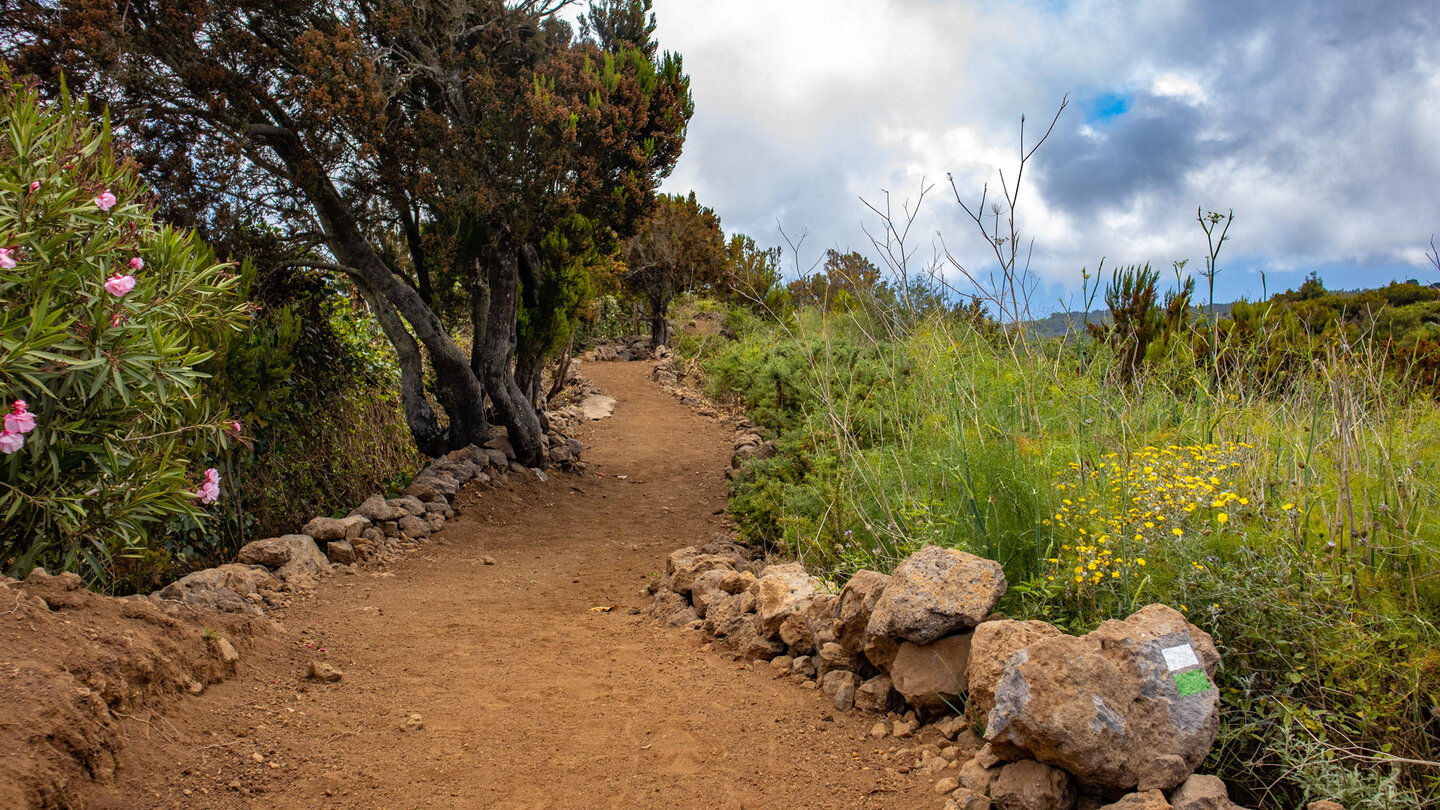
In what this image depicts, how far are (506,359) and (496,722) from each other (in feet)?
22.6

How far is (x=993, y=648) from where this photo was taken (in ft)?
9.63

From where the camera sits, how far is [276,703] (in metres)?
3.71

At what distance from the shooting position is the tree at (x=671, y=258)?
2258cm

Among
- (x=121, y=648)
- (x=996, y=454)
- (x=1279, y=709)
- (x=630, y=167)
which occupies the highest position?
(x=630, y=167)

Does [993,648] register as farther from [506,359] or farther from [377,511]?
[506,359]

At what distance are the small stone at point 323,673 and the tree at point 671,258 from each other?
18.4 m

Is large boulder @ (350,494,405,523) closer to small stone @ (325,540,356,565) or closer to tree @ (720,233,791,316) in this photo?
small stone @ (325,540,356,565)

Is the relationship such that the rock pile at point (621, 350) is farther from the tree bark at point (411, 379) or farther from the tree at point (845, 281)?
the tree bark at point (411, 379)

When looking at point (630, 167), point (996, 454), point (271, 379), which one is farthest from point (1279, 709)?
point (630, 167)

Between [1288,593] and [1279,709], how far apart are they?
40 centimetres

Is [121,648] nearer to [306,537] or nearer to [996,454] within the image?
[306,537]

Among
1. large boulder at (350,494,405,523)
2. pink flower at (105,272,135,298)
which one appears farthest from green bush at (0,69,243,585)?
large boulder at (350,494,405,523)

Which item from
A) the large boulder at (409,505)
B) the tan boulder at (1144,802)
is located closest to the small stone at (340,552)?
the large boulder at (409,505)

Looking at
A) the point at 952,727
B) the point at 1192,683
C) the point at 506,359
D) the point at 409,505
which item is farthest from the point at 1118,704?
the point at 506,359
